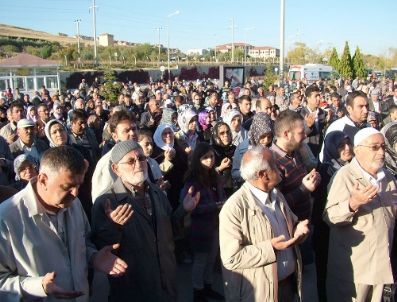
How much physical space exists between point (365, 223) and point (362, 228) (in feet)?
0.16

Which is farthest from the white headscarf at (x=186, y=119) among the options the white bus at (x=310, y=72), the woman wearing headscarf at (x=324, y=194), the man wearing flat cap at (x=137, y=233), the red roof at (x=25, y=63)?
the white bus at (x=310, y=72)

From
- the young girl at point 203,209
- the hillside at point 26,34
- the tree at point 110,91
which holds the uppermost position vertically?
the hillside at point 26,34

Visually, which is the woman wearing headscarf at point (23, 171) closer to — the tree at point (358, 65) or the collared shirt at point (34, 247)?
the collared shirt at point (34, 247)

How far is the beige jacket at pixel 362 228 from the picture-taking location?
11.1ft

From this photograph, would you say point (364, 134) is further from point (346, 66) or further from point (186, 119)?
point (346, 66)

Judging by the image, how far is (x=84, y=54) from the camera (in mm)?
71062

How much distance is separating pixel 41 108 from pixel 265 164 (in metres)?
6.40

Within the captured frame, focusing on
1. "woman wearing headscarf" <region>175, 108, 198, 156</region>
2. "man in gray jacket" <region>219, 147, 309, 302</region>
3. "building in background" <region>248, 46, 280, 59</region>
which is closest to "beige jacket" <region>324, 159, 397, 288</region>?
"man in gray jacket" <region>219, 147, 309, 302</region>

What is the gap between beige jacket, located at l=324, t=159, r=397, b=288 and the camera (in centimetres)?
337

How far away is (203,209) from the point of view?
14.6ft

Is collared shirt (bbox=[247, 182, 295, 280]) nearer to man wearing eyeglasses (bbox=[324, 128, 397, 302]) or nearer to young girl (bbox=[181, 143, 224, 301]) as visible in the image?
man wearing eyeglasses (bbox=[324, 128, 397, 302])

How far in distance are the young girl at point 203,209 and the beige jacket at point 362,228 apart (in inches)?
55.1

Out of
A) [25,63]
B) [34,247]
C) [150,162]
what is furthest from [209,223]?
[25,63]

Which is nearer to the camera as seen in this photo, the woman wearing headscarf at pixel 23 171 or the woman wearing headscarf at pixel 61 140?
the woman wearing headscarf at pixel 23 171
